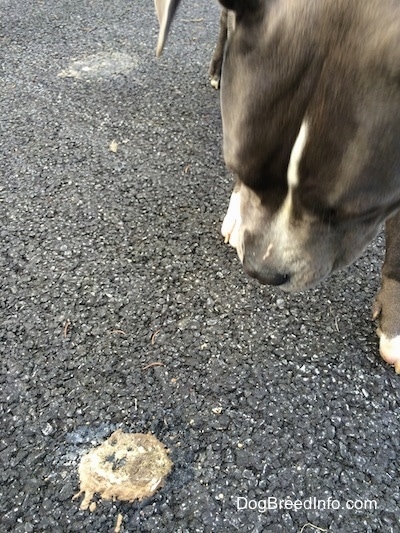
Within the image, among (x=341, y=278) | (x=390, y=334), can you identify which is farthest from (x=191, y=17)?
(x=390, y=334)

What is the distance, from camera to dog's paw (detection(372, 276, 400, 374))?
156cm

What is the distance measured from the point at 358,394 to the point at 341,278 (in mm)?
428

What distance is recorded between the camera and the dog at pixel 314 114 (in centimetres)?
104

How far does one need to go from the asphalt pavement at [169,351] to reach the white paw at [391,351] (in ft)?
0.07

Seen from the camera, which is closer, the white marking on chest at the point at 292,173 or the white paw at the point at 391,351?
the white marking on chest at the point at 292,173

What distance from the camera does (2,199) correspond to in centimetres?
202

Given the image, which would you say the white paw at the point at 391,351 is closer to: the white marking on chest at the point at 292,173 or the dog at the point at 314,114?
the dog at the point at 314,114

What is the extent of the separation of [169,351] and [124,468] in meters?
0.36

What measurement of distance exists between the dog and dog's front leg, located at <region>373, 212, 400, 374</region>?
0.31m

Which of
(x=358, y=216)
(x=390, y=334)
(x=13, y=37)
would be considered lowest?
(x=13, y=37)

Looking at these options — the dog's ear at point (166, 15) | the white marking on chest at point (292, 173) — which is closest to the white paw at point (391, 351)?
the white marking on chest at point (292, 173)

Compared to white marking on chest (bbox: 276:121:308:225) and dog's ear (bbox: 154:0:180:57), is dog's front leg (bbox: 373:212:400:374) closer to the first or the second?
white marking on chest (bbox: 276:121:308:225)

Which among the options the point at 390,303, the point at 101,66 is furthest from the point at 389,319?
the point at 101,66

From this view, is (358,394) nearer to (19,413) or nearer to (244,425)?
(244,425)
